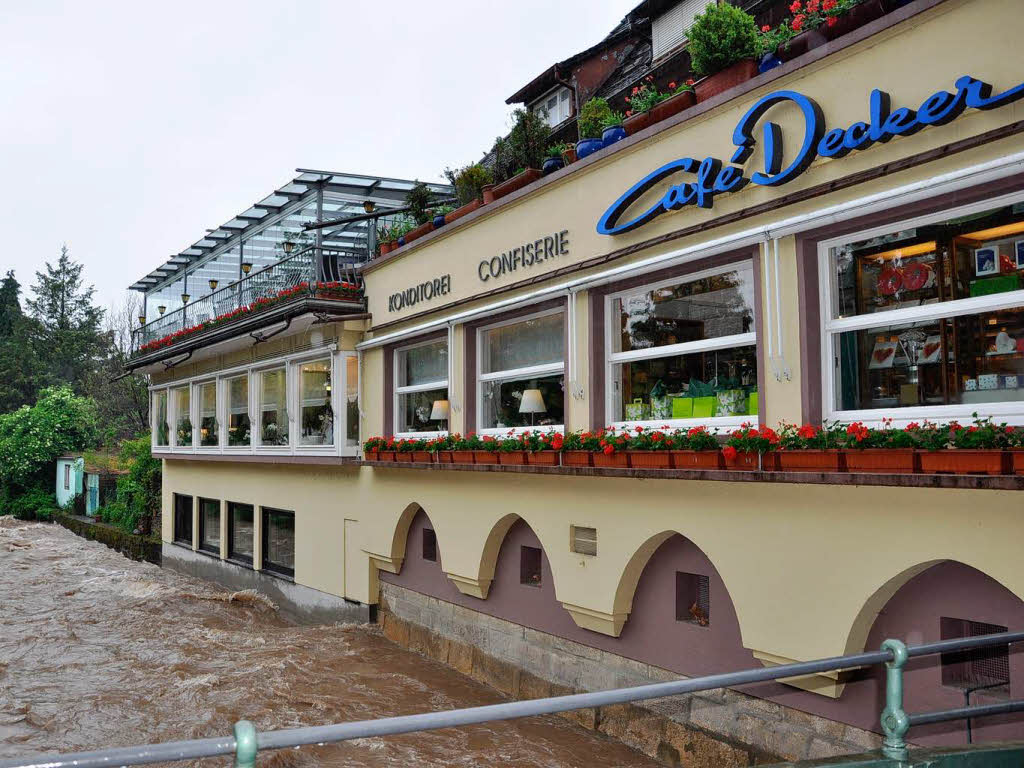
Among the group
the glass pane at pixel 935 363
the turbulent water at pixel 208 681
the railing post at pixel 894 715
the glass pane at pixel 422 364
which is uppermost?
the glass pane at pixel 422 364

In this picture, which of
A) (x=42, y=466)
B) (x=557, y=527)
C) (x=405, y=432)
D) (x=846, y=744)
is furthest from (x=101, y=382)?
(x=846, y=744)

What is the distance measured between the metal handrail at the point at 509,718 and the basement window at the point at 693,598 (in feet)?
13.6

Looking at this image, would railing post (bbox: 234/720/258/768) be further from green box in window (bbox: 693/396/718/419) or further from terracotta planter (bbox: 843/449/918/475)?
green box in window (bbox: 693/396/718/419)

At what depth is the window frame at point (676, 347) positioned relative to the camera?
23.8ft

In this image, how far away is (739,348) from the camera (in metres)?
7.46

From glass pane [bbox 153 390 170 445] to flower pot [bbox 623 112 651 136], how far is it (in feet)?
57.7

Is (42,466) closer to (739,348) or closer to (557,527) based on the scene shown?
(557,527)

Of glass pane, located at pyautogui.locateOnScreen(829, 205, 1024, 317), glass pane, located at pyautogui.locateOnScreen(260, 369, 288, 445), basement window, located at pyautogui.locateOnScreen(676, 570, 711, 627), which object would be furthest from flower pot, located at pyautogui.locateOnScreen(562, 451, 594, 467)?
glass pane, located at pyautogui.locateOnScreen(260, 369, 288, 445)

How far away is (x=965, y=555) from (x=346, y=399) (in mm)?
9843

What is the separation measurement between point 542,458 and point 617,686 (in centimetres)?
235

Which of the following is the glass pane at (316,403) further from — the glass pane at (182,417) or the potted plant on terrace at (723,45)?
the potted plant on terrace at (723,45)

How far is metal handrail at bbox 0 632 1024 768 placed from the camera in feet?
7.47

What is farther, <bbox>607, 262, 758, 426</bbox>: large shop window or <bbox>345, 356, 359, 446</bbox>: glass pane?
<bbox>345, 356, 359, 446</bbox>: glass pane

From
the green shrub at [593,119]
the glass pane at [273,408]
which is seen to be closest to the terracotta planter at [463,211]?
the green shrub at [593,119]
